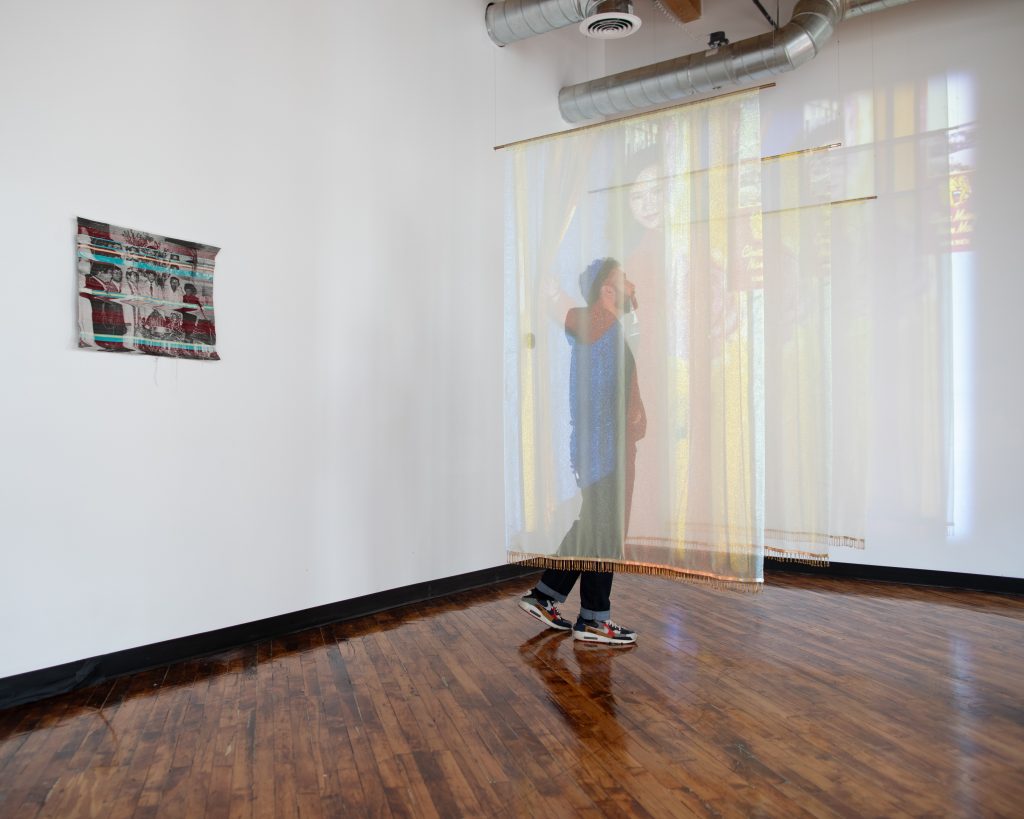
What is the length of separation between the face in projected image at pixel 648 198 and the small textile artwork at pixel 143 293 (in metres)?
1.78

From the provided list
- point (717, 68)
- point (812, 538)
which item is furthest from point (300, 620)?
point (717, 68)

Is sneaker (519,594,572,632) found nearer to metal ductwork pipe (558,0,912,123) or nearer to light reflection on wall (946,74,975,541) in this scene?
light reflection on wall (946,74,975,541)

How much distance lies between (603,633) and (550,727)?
0.94m

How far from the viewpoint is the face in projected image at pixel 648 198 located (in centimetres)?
315

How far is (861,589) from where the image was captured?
459 cm

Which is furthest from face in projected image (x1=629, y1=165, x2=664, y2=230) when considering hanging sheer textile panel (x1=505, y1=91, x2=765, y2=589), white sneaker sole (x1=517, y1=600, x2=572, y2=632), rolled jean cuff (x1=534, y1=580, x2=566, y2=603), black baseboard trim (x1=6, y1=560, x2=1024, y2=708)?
black baseboard trim (x1=6, y1=560, x2=1024, y2=708)

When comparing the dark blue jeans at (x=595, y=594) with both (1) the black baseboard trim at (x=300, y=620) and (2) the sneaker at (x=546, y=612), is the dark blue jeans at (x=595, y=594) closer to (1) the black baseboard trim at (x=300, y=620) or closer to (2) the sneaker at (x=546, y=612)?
(2) the sneaker at (x=546, y=612)

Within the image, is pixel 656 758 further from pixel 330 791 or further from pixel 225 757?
pixel 225 757

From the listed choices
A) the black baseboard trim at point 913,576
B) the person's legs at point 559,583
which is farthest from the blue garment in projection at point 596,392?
the black baseboard trim at point 913,576

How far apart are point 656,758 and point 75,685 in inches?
82.6

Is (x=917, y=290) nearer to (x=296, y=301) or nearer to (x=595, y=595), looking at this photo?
(x=595, y=595)

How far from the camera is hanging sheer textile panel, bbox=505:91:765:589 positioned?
295cm

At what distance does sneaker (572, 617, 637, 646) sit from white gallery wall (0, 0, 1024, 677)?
119 cm

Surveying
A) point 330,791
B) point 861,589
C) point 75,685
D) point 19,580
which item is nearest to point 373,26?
point 19,580
